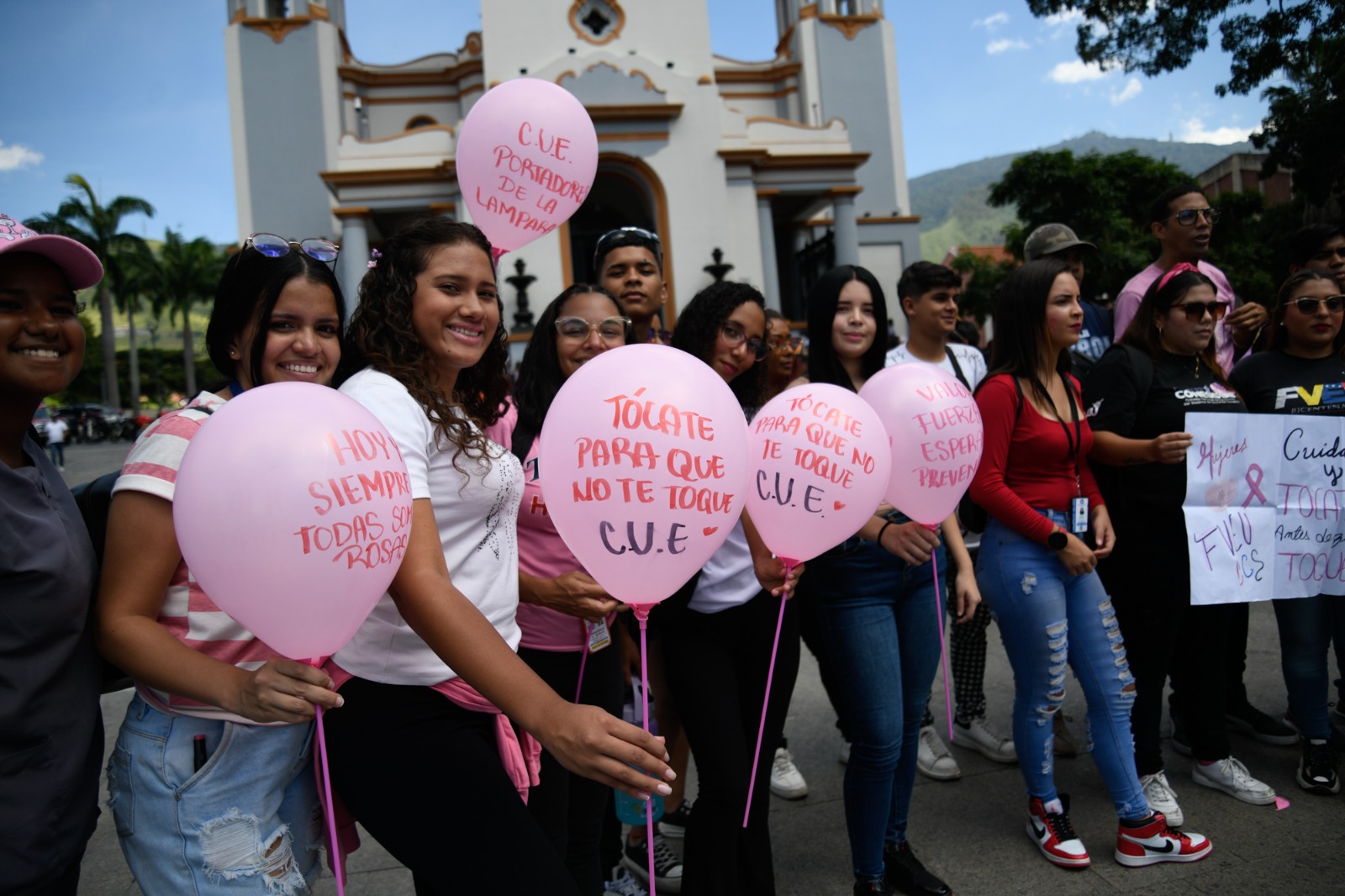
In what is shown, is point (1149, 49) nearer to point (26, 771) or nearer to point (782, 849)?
point (782, 849)

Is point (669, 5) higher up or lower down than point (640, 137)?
higher up

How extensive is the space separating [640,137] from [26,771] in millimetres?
16888

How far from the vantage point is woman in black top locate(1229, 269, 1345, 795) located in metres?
3.24

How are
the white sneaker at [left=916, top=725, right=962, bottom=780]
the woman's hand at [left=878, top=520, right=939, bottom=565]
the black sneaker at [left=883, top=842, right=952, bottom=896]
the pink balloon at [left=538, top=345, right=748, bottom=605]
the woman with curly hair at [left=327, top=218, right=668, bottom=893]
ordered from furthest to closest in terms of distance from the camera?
the white sneaker at [left=916, top=725, right=962, bottom=780] < the black sneaker at [left=883, top=842, right=952, bottom=896] < the woman's hand at [left=878, top=520, right=939, bottom=565] < the pink balloon at [left=538, top=345, right=748, bottom=605] < the woman with curly hair at [left=327, top=218, right=668, bottom=893]

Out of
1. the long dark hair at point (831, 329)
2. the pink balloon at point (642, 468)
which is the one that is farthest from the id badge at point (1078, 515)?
the pink balloon at point (642, 468)

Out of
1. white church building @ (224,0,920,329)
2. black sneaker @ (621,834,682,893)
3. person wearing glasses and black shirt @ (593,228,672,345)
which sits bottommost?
black sneaker @ (621,834,682,893)

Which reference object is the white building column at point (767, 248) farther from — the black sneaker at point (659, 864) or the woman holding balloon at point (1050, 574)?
the black sneaker at point (659, 864)

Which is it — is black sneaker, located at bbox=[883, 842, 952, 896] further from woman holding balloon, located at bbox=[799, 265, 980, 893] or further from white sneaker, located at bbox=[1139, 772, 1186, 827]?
white sneaker, located at bbox=[1139, 772, 1186, 827]

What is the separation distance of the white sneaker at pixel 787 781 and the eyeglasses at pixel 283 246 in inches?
101

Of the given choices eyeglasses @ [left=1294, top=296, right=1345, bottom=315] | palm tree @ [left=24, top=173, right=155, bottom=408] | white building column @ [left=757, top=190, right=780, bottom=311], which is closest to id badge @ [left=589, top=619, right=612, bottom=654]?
eyeglasses @ [left=1294, top=296, right=1345, bottom=315]

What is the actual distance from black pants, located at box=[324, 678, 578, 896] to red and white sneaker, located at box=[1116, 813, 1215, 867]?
2188 mm

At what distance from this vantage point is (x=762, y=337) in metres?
2.79

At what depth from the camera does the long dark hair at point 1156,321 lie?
322cm

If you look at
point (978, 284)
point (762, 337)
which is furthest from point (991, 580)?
point (978, 284)
